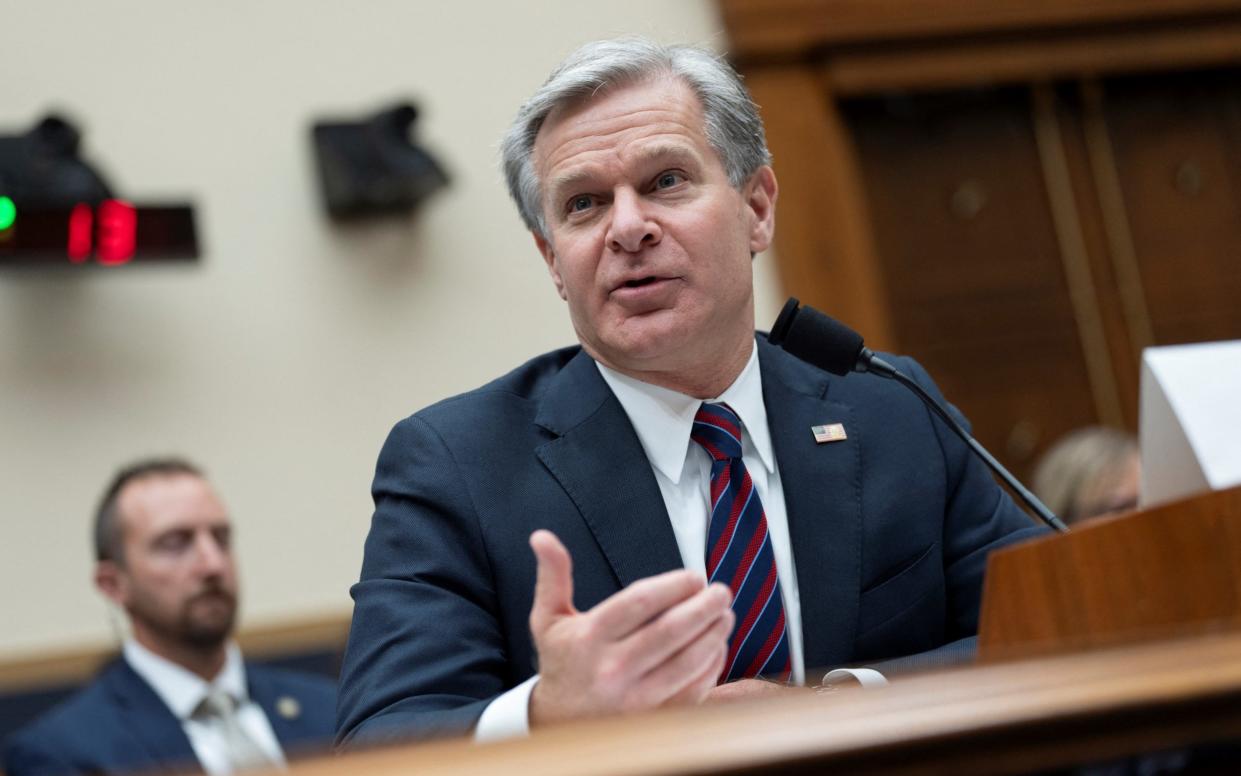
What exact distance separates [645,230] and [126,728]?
204 cm

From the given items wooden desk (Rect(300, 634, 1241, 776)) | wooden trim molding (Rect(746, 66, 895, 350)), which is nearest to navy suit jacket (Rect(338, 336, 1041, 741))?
wooden desk (Rect(300, 634, 1241, 776))

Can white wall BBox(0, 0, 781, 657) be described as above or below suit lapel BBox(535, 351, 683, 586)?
above

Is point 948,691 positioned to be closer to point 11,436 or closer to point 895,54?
point 11,436

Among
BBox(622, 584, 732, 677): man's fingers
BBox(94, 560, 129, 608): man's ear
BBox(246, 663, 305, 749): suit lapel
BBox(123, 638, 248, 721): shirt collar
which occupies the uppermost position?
BBox(94, 560, 129, 608): man's ear

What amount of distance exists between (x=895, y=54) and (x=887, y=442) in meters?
3.08

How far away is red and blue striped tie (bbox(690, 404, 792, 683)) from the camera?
1860 mm

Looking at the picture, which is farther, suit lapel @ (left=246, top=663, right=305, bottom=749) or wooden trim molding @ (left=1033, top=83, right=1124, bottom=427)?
wooden trim molding @ (left=1033, top=83, right=1124, bottom=427)

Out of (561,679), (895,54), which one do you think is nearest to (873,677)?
(561,679)

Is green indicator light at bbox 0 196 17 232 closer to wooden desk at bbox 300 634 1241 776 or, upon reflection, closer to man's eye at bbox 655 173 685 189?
man's eye at bbox 655 173 685 189

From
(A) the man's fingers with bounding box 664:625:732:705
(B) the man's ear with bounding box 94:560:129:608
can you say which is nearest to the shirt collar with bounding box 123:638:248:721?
(B) the man's ear with bounding box 94:560:129:608

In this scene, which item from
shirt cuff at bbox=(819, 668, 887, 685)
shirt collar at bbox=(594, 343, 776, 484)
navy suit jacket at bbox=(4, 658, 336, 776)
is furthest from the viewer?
navy suit jacket at bbox=(4, 658, 336, 776)

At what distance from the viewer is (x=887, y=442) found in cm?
207

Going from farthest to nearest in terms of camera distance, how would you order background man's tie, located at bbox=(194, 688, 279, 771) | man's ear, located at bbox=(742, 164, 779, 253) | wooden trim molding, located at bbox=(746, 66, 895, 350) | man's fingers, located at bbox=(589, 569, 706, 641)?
1. wooden trim molding, located at bbox=(746, 66, 895, 350)
2. background man's tie, located at bbox=(194, 688, 279, 771)
3. man's ear, located at bbox=(742, 164, 779, 253)
4. man's fingers, located at bbox=(589, 569, 706, 641)

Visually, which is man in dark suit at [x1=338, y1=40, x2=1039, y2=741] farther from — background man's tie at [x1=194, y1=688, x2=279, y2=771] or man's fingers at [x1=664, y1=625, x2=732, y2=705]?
background man's tie at [x1=194, y1=688, x2=279, y2=771]
